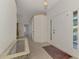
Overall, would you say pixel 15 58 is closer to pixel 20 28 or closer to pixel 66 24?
pixel 66 24

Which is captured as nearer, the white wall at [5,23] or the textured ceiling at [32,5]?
the white wall at [5,23]

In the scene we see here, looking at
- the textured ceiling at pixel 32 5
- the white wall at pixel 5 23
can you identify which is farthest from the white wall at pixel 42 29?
the white wall at pixel 5 23

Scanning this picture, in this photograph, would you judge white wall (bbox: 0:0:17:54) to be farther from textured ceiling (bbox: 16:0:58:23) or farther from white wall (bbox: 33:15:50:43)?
white wall (bbox: 33:15:50:43)

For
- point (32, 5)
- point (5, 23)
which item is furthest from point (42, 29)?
point (5, 23)

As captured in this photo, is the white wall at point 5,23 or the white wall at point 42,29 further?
the white wall at point 42,29

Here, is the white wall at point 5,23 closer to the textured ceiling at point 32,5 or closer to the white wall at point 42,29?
the textured ceiling at point 32,5

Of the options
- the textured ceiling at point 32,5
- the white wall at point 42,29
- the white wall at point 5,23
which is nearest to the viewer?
the white wall at point 5,23

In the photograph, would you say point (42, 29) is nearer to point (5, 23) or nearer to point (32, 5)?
point (32, 5)

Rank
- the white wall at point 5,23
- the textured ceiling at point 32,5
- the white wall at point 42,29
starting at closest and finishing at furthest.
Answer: the white wall at point 5,23, the textured ceiling at point 32,5, the white wall at point 42,29

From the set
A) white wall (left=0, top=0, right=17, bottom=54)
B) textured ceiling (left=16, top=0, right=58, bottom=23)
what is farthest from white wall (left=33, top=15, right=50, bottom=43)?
white wall (left=0, top=0, right=17, bottom=54)

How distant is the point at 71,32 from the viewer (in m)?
3.93

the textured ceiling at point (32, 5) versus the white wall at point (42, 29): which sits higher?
the textured ceiling at point (32, 5)

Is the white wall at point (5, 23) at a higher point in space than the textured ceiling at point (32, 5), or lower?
lower

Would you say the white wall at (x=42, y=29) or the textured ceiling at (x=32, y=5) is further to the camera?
the white wall at (x=42, y=29)
